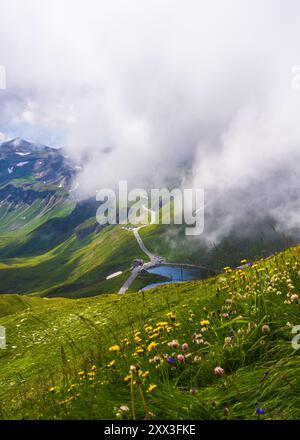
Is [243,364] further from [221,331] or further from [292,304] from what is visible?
[292,304]

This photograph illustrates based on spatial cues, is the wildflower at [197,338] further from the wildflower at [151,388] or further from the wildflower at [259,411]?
the wildflower at [259,411]

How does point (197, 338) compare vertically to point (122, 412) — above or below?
above

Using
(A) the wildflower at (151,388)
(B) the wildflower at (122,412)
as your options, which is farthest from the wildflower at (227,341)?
(B) the wildflower at (122,412)

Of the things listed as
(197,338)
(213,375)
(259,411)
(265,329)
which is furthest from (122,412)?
(265,329)

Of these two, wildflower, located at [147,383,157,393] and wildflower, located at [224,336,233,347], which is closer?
wildflower, located at [147,383,157,393]

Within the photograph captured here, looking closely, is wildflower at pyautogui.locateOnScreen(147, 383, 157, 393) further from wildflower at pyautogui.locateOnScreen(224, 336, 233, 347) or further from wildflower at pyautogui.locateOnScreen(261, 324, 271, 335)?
wildflower at pyautogui.locateOnScreen(261, 324, 271, 335)

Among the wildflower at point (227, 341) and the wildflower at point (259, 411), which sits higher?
the wildflower at point (227, 341)

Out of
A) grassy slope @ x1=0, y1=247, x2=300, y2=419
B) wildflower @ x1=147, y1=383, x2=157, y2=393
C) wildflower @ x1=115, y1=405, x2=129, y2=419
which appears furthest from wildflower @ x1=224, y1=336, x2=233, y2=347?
wildflower @ x1=115, y1=405, x2=129, y2=419

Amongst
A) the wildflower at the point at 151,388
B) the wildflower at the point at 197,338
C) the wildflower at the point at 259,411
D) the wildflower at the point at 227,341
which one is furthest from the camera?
the wildflower at the point at 197,338

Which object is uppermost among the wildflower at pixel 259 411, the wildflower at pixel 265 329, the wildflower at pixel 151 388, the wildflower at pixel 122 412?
the wildflower at pixel 265 329

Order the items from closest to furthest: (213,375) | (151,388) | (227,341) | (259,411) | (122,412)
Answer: (259,411)
(122,412)
(151,388)
(213,375)
(227,341)

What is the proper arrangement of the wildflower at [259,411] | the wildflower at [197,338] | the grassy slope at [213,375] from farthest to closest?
the wildflower at [197,338]
the grassy slope at [213,375]
the wildflower at [259,411]

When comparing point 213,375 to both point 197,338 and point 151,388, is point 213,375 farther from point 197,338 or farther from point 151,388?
point 151,388

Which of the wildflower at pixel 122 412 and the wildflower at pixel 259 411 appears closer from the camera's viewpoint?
the wildflower at pixel 259 411
